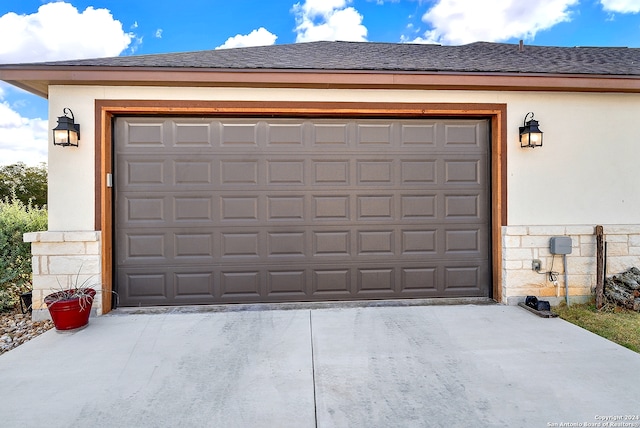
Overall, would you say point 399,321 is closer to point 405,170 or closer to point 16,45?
point 405,170

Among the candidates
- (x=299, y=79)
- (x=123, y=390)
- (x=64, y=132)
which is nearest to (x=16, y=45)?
(x=64, y=132)

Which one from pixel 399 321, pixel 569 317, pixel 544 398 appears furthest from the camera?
pixel 569 317

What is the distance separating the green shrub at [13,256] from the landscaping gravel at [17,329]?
29cm

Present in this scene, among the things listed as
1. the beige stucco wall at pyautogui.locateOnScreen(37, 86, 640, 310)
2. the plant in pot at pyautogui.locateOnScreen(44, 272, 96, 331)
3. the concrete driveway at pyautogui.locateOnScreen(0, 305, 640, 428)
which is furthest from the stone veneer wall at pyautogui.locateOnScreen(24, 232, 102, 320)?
the beige stucco wall at pyautogui.locateOnScreen(37, 86, 640, 310)

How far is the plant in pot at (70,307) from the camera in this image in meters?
3.30

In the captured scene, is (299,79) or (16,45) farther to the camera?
(16,45)

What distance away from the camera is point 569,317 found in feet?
12.4

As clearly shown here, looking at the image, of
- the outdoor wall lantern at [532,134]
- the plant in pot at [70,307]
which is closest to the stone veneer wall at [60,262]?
the plant in pot at [70,307]

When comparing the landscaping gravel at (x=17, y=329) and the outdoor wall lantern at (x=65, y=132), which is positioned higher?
the outdoor wall lantern at (x=65, y=132)

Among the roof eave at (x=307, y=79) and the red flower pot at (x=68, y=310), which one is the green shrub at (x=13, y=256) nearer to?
the red flower pot at (x=68, y=310)

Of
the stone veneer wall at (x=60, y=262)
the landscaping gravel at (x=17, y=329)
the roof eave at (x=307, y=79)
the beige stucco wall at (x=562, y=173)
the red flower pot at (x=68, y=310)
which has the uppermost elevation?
the roof eave at (x=307, y=79)

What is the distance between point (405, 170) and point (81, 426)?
4.01 meters

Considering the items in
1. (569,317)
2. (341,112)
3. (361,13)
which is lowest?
(569,317)

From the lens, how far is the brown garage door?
409cm
